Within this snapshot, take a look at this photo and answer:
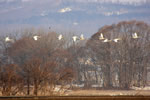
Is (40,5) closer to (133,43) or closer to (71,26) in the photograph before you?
(71,26)

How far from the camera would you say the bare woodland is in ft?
20.0

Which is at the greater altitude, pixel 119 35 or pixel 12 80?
pixel 119 35

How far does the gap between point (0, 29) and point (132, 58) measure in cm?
420

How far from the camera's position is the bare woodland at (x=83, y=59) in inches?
241

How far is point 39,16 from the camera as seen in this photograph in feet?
Answer: 22.2

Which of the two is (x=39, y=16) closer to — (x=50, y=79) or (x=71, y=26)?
(x=71, y=26)

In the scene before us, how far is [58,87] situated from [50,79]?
0.32 m

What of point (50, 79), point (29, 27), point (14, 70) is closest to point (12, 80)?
point (14, 70)

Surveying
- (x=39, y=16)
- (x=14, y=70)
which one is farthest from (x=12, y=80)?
(x=39, y=16)

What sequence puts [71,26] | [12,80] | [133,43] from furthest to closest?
1. [71,26]
2. [133,43]
3. [12,80]

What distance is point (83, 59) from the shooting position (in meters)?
6.25

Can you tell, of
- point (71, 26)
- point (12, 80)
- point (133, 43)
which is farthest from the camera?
point (71, 26)

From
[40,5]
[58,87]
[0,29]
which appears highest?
[40,5]

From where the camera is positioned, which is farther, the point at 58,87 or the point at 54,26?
the point at 54,26
